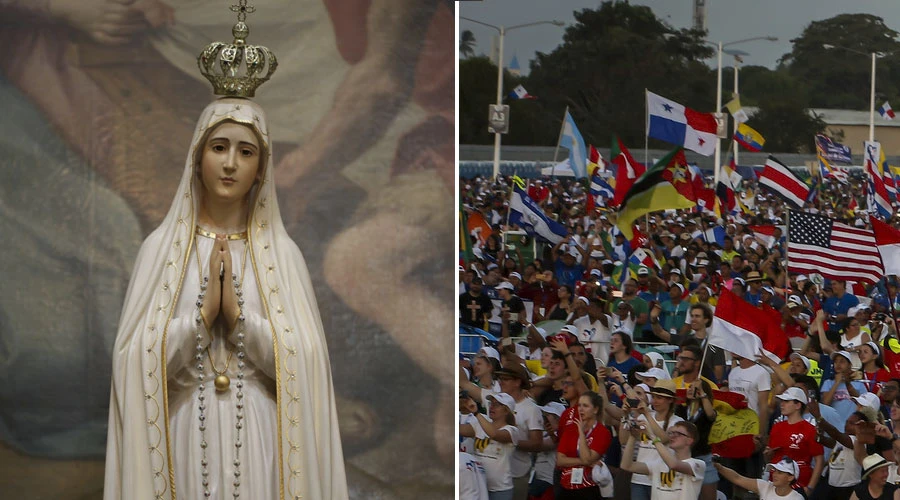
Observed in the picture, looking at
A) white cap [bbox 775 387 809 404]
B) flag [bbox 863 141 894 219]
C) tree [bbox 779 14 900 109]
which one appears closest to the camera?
white cap [bbox 775 387 809 404]

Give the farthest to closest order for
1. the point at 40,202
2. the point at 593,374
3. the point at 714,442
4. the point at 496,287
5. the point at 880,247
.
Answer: the point at 496,287 < the point at 880,247 < the point at 593,374 < the point at 714,442 < the point at 40,202

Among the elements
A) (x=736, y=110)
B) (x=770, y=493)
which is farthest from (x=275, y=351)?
(x=736, y=110)

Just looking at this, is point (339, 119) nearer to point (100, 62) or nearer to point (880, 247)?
point (100, 62)

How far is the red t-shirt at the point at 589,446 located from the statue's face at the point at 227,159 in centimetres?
412

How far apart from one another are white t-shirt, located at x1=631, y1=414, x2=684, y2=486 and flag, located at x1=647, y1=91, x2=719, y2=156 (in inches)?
444

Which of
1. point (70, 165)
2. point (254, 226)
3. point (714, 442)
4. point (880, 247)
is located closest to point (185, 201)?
point (254, 226)

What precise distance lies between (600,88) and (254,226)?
35384mm

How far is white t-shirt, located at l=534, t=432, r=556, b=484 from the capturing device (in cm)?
1012

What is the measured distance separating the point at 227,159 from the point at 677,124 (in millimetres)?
15601

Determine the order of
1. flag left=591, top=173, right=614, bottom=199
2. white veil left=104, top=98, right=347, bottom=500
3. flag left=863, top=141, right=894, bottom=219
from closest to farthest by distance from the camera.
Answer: white veil left=104, top=98, right=347, bottom=500, flag left=863, top=141, right=894, bottom=219, flag left=591, top=173, right=614, bottom=199

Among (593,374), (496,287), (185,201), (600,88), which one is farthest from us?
(600,88)

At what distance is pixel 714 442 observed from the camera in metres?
9.97

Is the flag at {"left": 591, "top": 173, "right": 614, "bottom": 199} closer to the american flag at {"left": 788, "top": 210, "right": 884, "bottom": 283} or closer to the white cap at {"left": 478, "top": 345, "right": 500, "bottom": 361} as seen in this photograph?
the american flag at {"left": 788, "top": 210, "right": 884, "bottom": 283}

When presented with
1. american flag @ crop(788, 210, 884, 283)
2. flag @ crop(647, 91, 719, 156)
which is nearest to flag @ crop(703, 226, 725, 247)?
flag @ crop(647, 91, 719, 156)
